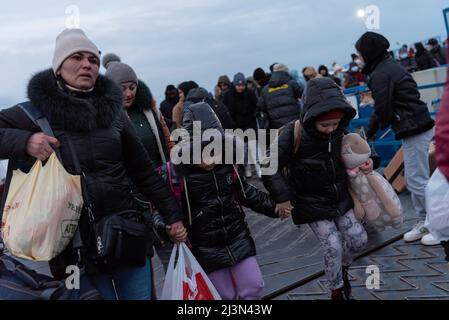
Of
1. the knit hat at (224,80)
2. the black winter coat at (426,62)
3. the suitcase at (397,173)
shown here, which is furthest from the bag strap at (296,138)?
the black winter coat at (426,62)

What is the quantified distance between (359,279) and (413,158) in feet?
4.58

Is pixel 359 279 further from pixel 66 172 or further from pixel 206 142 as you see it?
pixel 66 172

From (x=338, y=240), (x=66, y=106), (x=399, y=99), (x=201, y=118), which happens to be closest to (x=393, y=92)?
(x=399, y=99)

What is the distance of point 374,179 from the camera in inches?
130

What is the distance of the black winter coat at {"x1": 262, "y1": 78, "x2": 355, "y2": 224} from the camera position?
3.17 meters

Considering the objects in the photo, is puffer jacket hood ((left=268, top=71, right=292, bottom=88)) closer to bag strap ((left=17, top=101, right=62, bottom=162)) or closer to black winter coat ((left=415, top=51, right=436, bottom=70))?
bag strap ((left=17, top=101, right=62, bottom=162))

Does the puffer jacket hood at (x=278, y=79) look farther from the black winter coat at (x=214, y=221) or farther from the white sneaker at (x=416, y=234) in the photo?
the black winter coat at (x=214, y=221)

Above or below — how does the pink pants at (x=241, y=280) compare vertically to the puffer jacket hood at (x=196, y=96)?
below

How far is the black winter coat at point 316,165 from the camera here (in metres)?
3.17

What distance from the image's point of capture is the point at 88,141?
7.23ft

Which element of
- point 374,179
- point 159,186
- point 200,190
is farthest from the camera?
point 374,179

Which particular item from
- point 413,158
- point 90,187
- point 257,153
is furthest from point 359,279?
point 257,153

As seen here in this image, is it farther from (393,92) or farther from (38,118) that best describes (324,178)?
(38,118)

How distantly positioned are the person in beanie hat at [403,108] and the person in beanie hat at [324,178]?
1.19 m
